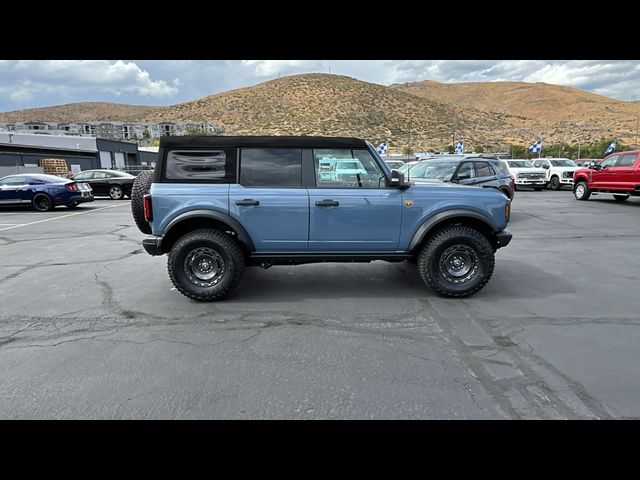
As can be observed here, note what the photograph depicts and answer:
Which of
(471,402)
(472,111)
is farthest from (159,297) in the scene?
(472,111)

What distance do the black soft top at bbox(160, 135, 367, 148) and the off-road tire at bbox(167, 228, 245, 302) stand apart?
3.53 ft

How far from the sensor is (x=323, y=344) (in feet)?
11.1

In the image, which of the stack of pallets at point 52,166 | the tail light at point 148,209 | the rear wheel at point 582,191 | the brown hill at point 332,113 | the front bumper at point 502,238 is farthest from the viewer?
the brown hill at point 332,113

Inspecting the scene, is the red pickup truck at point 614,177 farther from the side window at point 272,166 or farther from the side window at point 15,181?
the side window at point 15,181

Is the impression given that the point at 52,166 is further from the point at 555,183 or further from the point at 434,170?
the point at 555,183

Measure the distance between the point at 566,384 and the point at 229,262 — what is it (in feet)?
11.4

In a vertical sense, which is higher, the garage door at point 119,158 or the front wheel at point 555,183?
the garage door at point 119,158

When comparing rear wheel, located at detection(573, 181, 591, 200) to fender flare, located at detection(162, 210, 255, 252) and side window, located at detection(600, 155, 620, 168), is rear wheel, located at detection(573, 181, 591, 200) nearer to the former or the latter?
side window, located at detection(600, 155, 620, 168)

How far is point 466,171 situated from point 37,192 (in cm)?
1503

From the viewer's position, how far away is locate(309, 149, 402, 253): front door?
4.41 m

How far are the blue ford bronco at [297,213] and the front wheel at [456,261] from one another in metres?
0.01

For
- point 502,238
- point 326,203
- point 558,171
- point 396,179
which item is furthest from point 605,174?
point 326,203

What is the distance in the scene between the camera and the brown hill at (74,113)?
89375mm

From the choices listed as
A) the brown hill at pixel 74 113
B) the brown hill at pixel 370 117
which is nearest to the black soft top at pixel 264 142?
the brown hill at pixel 370 117
